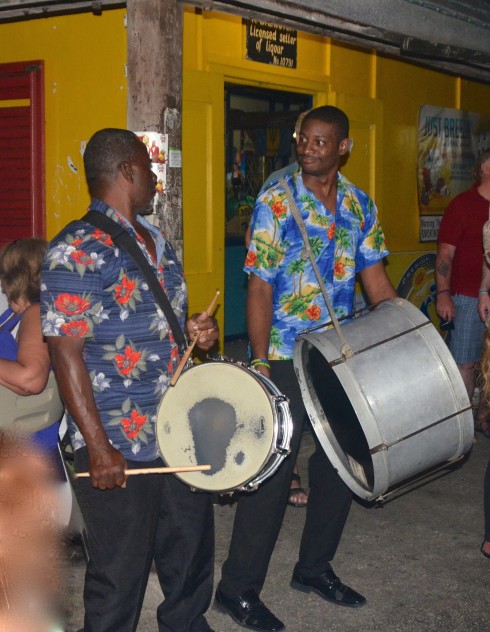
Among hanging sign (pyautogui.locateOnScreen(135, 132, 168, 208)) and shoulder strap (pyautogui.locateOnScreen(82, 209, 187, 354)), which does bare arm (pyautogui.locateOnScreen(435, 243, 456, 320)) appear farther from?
shoulder strap (pyautogui.locateOnScreen(82, 209, 187, 354))

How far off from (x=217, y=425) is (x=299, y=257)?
97 cm

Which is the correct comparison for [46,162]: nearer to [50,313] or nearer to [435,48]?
[435,48]

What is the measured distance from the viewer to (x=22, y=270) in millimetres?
3732

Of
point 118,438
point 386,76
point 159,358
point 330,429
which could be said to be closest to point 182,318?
point 159,358

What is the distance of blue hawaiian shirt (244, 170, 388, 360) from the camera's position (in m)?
3.72

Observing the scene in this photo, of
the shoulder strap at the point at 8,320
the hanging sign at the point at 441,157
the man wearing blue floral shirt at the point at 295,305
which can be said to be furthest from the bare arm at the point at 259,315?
the hanging sign at the point at 441,157

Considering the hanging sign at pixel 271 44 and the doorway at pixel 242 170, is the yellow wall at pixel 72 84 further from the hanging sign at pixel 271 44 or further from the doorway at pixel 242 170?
the doorway at pixel 242 170

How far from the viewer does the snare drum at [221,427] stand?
3.00m

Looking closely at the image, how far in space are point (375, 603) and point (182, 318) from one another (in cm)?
165

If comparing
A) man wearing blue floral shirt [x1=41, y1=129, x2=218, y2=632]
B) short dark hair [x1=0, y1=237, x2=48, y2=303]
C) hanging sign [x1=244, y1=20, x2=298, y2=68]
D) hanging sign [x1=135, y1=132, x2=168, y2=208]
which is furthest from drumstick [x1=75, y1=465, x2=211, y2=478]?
hanging sign [x1=244, y1=20, x2=298, y2=68]

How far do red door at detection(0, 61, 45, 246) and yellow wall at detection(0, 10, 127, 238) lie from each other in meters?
0.06

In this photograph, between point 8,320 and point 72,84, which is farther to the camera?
point 72,84

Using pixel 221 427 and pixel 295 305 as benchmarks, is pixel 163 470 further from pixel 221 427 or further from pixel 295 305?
pixel 295 305

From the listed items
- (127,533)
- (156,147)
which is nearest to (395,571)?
(127,533)
